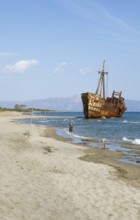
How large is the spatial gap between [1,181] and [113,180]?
16.0 feet

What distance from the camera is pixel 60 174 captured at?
15062mm

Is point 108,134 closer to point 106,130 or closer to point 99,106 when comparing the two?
point 106,130

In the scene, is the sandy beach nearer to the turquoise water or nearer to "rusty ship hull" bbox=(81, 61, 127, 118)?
the turquoise water

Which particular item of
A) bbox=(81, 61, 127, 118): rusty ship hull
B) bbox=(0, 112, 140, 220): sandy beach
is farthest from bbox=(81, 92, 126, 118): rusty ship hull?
bbox=(0, 112, 140, 220): sandy beach

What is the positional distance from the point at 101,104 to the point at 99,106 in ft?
3.63

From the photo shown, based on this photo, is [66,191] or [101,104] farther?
[101,104]

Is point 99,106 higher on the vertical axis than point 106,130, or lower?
higher

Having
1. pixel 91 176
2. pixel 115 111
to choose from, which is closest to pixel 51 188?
pixel 91 176

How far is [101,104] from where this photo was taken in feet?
324

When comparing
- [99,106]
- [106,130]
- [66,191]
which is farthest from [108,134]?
[99,106]

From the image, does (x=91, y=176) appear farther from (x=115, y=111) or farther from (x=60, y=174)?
(x=115, y=111)

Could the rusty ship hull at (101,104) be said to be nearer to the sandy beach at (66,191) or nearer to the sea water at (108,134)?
the sea water at (108,134)

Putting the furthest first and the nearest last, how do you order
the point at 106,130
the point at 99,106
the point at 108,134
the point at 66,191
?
the point at 99,106, the point at 106,130, the point at 108,134, the point at 66,191

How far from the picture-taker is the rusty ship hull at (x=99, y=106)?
9406 centimetres
